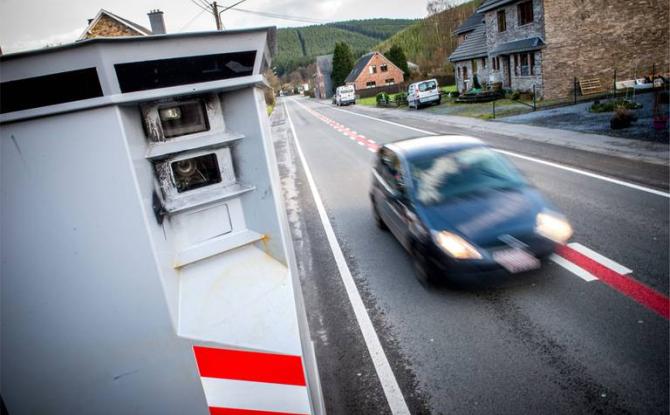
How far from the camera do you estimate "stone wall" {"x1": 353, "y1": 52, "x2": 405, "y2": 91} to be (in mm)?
68688

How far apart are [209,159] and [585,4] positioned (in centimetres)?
2878

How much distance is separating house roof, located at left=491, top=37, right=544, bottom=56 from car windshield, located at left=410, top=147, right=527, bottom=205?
21.8 meters

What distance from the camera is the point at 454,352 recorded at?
4.14 metres

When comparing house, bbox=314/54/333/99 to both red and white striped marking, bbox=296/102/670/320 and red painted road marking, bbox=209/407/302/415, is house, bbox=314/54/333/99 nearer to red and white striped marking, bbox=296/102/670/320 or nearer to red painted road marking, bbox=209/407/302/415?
red and white striped marking, bbox=296/102/670/320

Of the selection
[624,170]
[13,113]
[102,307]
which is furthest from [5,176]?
[624,170]

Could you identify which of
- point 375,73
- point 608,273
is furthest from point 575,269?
point 375,73

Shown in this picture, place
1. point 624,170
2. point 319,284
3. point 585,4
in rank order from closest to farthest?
point 319,284 < point 624,170 < point 585,4

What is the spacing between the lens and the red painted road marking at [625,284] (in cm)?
442

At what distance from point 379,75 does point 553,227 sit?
2690 inches

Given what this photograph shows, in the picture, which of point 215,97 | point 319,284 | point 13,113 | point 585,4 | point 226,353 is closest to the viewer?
point 13,113

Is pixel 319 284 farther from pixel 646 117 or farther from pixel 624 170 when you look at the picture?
pixel 646 117

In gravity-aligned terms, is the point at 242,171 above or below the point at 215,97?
below

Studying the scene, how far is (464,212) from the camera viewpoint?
5289 mm

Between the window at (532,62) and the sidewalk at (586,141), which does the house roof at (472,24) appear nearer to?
the window at (532,62)
